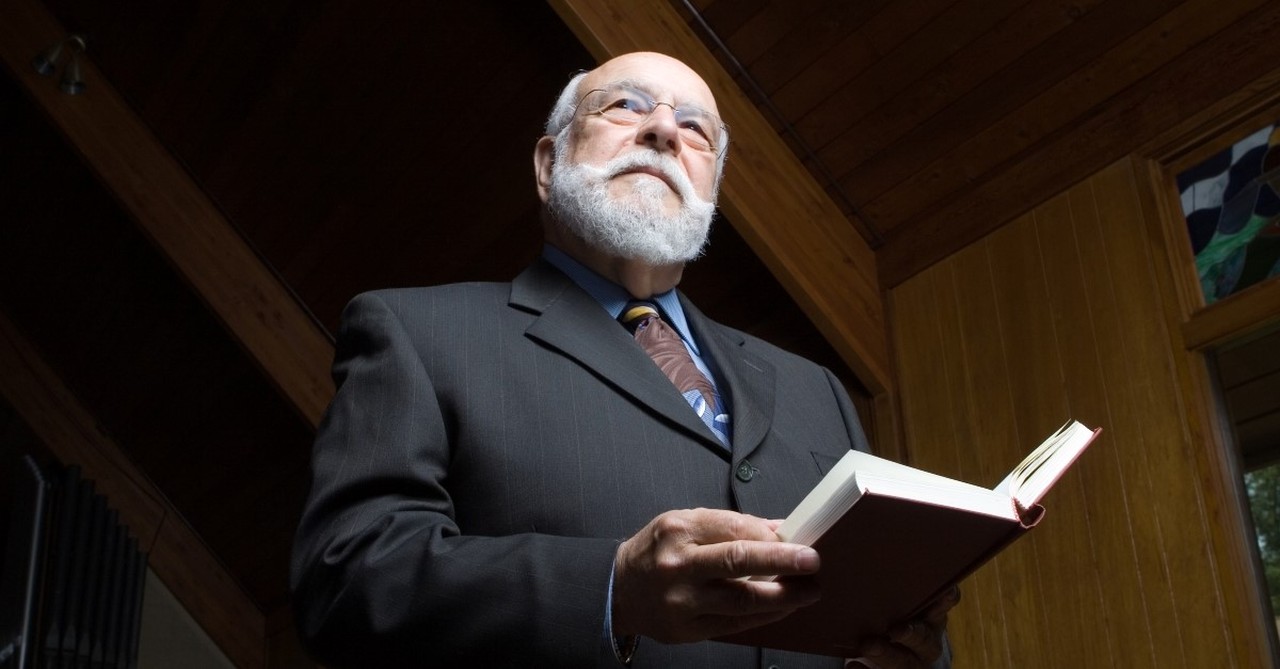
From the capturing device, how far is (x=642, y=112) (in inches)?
86.7

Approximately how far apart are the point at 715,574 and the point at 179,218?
14.0 feet

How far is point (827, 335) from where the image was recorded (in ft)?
12.5

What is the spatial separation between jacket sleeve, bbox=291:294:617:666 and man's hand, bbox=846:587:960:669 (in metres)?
0.29

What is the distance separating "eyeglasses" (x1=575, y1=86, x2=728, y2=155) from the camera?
2191 millimetres

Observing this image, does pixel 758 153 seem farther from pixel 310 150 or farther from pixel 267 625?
pixel 267 625

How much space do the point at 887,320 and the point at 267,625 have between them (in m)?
4.03

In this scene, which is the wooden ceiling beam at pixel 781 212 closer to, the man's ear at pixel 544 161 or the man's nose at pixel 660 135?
the man's ear at pixel 544 161

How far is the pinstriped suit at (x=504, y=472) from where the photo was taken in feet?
4.17

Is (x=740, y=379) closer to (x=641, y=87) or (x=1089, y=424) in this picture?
(x=641, y=87)

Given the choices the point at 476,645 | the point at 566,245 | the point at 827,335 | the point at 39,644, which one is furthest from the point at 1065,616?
the point at 39,644

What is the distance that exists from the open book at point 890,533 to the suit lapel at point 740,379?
0.33 meters

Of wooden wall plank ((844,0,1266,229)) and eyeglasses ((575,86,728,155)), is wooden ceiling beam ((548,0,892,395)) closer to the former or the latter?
wooden wall plank ((844,0,1266,229))

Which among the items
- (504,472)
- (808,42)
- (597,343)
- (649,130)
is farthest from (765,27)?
(504,472)

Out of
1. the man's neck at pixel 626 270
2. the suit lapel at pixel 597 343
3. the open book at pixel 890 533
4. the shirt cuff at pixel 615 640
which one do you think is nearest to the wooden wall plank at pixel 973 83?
the man's neck at pixel 626 270
